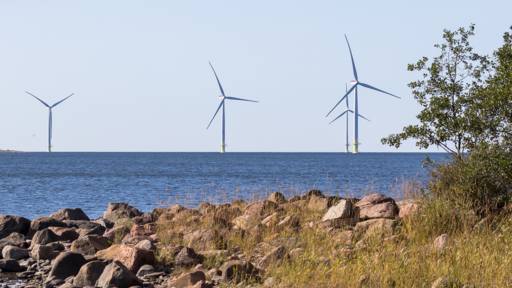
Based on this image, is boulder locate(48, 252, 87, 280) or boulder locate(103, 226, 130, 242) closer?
boulder locate(48, 252, 87, 280)

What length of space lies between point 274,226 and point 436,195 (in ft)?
15.4

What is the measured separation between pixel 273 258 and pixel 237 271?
3.00 feet

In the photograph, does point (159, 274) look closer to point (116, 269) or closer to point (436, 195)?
point (116, 269)

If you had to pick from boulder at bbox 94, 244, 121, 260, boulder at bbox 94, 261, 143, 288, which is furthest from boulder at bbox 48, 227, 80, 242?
boulder at bbox 94, 261, 143, 288

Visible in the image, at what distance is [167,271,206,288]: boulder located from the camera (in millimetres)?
9961

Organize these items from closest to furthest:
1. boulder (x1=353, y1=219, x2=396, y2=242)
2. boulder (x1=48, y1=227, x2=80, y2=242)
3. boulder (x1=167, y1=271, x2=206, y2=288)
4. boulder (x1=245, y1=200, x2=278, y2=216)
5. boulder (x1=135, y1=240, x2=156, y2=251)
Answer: boulder (x1=167, y1=271, x2=206, y2=288)
boulder (x1=353, y1=219, x2=396, y2=242)
boulder (x1=135, y1=240, x2=156, y2=251)
boulder (x1=48, y1=227, x2=80, y2=242)
boulder (x1=245, y1=200, x2=278, y2=216)

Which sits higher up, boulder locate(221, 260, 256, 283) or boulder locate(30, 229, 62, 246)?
boulder locate(221, 260, 256, 283)

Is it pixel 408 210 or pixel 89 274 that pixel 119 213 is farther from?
pixel 408 210

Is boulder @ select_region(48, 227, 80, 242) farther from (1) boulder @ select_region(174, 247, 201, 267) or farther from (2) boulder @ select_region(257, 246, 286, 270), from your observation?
(2) boulder @ select_region(257, 246, 286, 270)

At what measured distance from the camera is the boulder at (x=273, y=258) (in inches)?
420

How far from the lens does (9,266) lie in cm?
1255

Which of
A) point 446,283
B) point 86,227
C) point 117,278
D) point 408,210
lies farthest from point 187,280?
point 86,227

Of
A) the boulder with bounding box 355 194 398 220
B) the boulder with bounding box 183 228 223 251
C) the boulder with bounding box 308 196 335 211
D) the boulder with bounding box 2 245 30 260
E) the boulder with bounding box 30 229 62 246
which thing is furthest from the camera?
the boulder with bounding box 308 196 335 211

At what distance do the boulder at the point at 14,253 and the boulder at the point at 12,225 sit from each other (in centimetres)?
388
